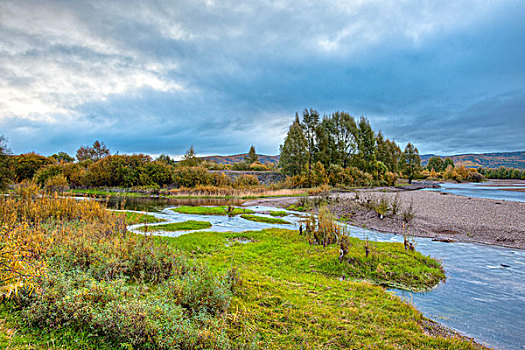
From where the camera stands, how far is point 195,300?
4281 millimetres

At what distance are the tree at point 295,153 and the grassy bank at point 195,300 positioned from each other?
1527 inches

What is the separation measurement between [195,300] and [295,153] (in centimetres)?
4335

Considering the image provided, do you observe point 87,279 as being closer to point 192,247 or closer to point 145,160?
point 192,247

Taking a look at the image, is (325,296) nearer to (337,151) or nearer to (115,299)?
(115,299)

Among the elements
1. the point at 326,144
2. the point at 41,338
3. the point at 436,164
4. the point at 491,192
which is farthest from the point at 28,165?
the point at 436,164

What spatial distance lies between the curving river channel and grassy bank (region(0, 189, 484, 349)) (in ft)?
1.98

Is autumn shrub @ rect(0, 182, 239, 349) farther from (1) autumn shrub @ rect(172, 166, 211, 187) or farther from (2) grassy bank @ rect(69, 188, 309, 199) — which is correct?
(1) autumn shrub @ rect(172, 166, 211, 187)

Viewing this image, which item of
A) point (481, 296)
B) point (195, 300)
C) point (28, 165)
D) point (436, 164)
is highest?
point (436, 164)

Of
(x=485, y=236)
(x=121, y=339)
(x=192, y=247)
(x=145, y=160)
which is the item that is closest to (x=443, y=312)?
(x=121, y=339)

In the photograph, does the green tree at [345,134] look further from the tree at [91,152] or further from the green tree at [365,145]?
the tree at [91,152]

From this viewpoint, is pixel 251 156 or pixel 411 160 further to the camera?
pixel 251 156

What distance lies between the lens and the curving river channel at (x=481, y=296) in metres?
4.69

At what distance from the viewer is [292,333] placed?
3.91 meters

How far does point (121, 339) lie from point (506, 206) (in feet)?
78.8
